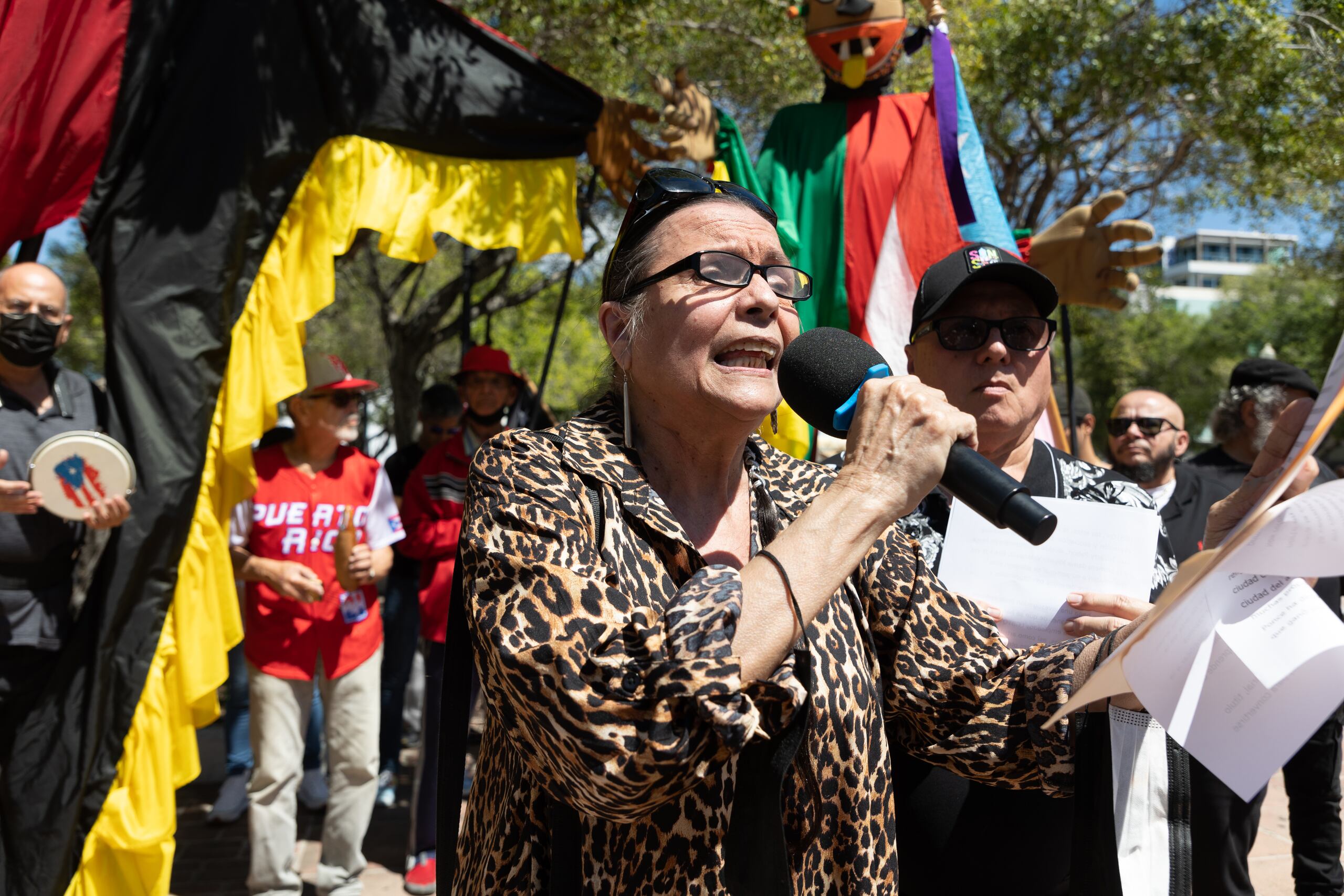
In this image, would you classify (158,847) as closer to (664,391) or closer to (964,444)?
(664,391)

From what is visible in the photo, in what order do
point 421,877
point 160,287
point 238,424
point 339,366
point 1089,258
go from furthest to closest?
point 339,366, point 421,877, point 1089,258, point 238,424, point 160,287

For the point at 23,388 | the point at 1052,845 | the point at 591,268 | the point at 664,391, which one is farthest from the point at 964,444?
the point at 591,268

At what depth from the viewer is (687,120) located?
4488 millimetres

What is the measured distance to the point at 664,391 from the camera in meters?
1.71

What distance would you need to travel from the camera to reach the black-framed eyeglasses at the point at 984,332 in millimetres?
2420

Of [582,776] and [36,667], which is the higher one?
[582,776]

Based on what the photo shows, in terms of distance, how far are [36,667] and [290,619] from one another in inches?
41.2

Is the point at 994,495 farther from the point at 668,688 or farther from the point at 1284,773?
the point at 1284,773

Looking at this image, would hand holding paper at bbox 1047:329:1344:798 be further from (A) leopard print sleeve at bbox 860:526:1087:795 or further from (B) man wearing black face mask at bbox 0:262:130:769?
(B) man wearing black face mask at bbox 0:262:130:769

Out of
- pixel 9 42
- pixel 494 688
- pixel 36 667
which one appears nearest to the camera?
pixel 494 688

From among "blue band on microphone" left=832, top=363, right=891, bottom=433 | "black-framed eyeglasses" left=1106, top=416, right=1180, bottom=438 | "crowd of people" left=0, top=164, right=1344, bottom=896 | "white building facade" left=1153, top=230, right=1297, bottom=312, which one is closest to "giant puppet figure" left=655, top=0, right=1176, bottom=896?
"black-framed eyeglasses" left=1106, top=416, right=1180, bottom=438

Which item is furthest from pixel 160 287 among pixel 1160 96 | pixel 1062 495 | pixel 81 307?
pixel 81 307

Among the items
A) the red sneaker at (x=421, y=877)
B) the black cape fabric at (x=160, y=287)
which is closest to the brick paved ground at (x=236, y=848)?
the red sneaker at (x=421, y=877)

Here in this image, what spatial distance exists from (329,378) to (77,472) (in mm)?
1383
